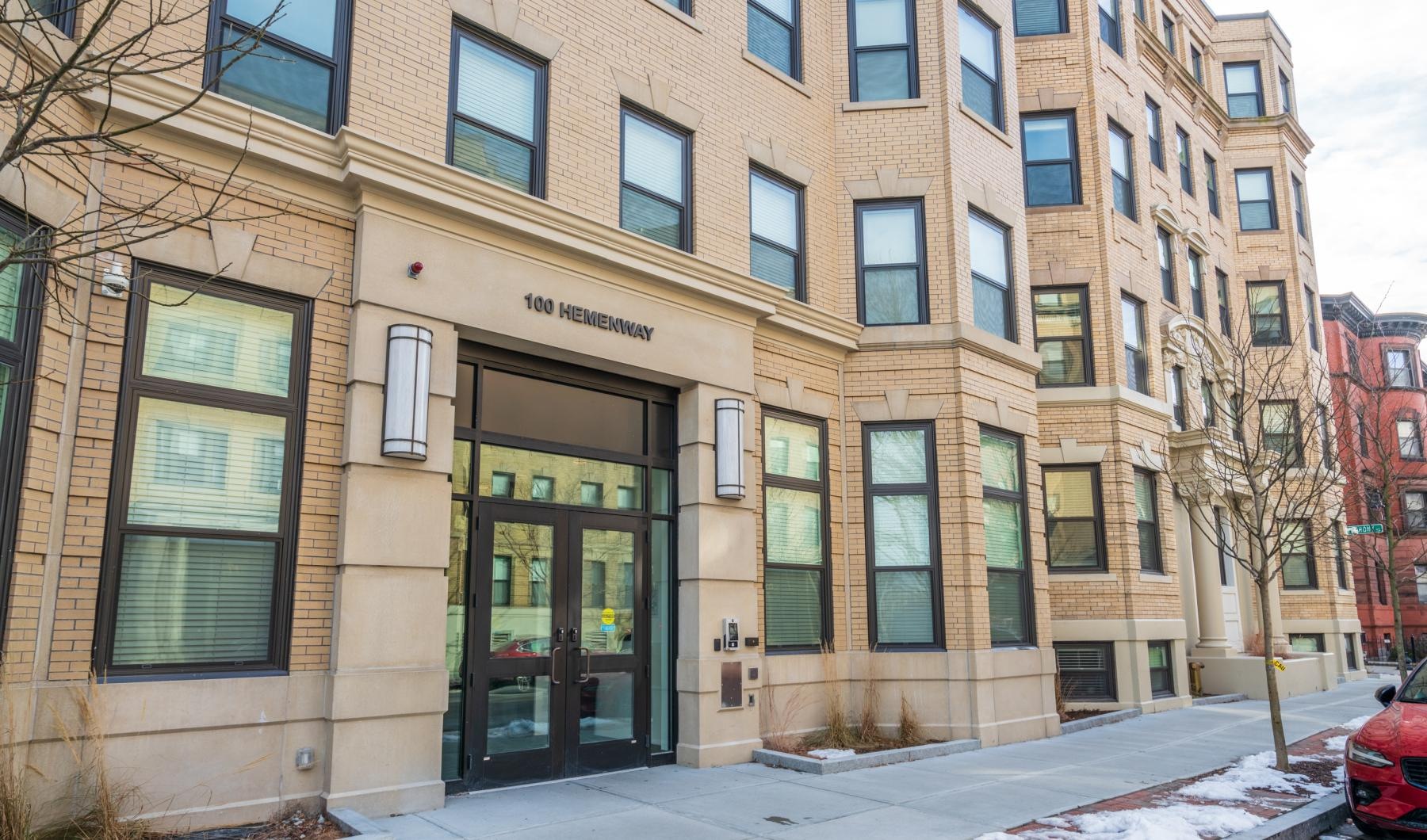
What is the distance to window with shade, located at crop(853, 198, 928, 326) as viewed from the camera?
45.1ft

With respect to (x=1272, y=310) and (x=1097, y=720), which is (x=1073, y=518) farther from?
(x=1272, y=310)

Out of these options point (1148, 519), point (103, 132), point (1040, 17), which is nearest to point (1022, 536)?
point (1148, 519)

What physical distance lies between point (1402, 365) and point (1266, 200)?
64.7 feet

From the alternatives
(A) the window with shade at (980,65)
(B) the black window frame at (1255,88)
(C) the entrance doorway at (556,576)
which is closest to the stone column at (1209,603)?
(A) the window with shade at (980,65)

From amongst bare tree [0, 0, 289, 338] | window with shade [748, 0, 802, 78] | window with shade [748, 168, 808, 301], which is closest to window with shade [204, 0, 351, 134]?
bare tree [0, 0, 289, 338]

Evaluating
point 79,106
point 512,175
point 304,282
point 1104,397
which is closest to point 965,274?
point 1104,397

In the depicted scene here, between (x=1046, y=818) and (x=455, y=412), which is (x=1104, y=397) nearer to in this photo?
(x=1046, y=818)

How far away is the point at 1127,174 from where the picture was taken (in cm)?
2012

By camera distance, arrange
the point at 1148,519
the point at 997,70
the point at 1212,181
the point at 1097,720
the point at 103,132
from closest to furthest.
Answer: the point at 103,132, the point at 1097,720, the point at 997,70, the point at 1148,519, the point at 1212,181

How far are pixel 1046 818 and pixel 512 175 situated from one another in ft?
25.1

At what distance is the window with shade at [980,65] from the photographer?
1509cm

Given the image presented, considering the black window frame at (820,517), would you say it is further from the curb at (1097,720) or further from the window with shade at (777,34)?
the window with shade at (777,34)

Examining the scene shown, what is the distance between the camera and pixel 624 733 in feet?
33.9

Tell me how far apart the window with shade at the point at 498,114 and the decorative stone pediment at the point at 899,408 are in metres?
5.33
